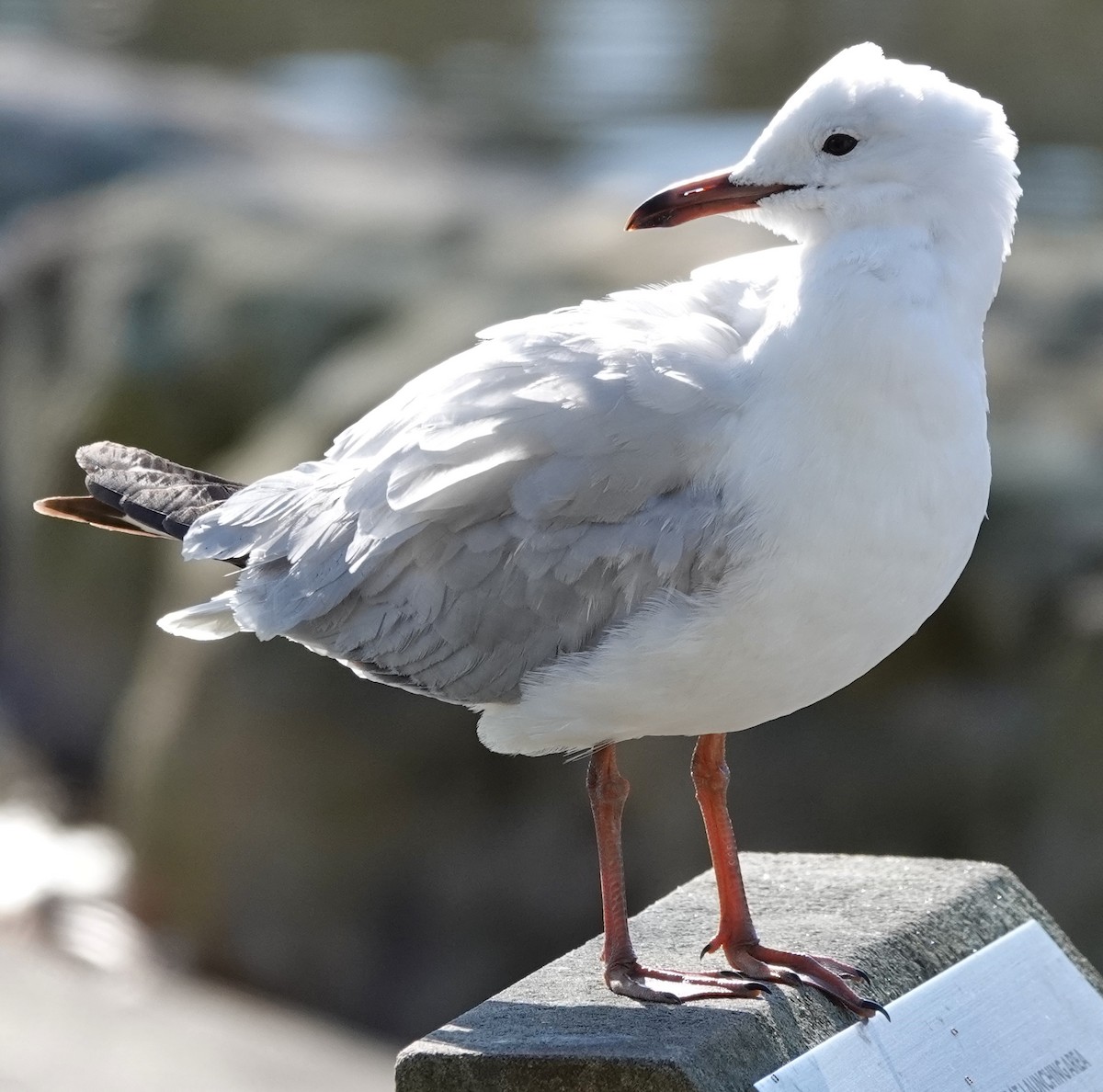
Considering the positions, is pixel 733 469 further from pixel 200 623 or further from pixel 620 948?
pixel 200 623

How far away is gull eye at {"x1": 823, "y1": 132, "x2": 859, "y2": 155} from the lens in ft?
9.39

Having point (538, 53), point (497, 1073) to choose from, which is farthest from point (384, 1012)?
point (538, 53)

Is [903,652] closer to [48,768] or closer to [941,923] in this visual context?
[941,923]

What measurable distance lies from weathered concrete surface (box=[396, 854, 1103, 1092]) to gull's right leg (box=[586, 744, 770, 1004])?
0.03m

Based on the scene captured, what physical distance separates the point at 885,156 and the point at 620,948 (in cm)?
135

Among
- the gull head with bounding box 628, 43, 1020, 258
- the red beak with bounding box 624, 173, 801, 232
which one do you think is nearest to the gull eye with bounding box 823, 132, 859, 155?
the gull head with bounding box 628, 43, 1020, 258

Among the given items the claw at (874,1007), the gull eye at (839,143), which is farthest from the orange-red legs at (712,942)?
the gull eye at (839,143)

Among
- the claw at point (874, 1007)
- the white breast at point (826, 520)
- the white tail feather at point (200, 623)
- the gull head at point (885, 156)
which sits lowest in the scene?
the claw at point (874, 1007)

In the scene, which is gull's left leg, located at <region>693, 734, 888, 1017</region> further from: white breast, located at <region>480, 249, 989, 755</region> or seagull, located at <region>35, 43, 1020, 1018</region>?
white breast, located at <region>480, 249, 989, 755</region>

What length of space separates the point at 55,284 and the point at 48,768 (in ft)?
7.31

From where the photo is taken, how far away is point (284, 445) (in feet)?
21.9

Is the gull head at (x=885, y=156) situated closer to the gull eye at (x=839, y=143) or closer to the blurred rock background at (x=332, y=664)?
the gull eye at (x=839, y=143)

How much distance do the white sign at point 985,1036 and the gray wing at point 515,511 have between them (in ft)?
2.46

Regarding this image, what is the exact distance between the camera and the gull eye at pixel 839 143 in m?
2.86
